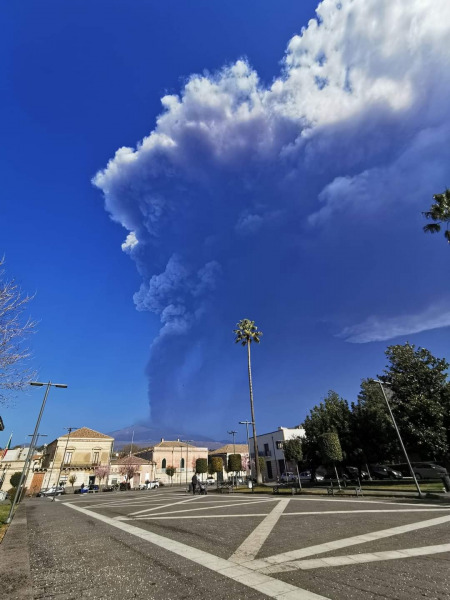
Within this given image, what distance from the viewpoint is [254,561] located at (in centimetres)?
574

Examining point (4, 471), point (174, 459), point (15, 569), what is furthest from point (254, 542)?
point (174, 459)

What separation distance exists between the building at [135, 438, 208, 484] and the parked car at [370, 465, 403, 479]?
41300mm

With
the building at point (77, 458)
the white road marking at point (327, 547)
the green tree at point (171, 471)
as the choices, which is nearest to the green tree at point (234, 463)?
the white road marking at point (327, 547)

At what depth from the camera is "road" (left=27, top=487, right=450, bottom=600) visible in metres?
4.38

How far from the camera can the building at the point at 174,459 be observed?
66938mm

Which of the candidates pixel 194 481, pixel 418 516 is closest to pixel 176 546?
A: pixel 418 516

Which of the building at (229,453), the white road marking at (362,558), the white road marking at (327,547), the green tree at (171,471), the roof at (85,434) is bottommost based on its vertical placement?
the white road marking at (362,558)

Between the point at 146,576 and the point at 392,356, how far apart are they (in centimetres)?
2986

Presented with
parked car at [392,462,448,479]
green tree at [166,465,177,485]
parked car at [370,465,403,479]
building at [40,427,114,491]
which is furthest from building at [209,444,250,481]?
parked car at [392,462,448,479]

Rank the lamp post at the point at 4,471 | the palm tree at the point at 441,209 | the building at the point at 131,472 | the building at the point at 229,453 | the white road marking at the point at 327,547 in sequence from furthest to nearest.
→ the building at the point at 229,453, the building at the point at 131,472, the lamp post at the point at 4,471, the palm tree at the point at 441,209, the white road marking at the point at 327,547

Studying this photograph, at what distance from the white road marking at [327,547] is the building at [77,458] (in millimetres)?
64599

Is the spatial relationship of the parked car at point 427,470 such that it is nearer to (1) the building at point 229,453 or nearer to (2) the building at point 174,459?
(2) the building at point 174,459

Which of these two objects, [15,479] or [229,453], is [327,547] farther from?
[229,453]

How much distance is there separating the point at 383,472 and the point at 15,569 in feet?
130
